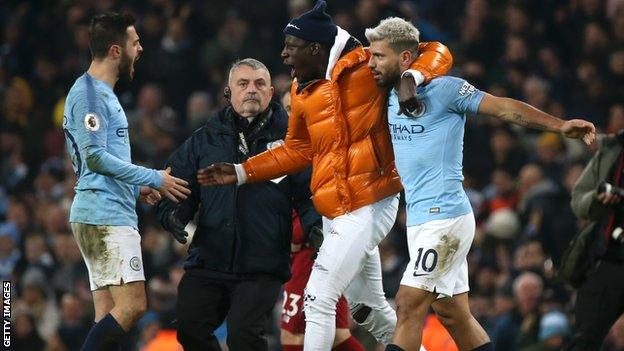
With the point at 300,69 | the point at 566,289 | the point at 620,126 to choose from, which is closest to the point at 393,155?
the point at 300,69

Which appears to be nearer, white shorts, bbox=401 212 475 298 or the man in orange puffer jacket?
white shorts, bbox=401 212 475 298

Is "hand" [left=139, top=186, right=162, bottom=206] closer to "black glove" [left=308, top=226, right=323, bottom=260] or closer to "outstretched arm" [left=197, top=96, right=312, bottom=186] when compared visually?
"outstretched arm" [left=197, top=96, right=312, bottom=186]

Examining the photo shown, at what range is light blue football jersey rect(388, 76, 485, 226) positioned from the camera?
23.9 feet

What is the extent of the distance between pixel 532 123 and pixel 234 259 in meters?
1.95

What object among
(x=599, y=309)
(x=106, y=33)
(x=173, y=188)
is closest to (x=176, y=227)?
(x=173, y=188)

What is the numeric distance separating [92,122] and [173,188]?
0.58 meters

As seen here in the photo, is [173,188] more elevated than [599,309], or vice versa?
[173,188]

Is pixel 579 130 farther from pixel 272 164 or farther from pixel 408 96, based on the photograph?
pixel 272 164

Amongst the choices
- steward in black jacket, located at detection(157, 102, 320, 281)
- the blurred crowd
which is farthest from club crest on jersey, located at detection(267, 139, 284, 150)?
the blurred crowd

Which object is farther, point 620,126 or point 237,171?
point 620,126

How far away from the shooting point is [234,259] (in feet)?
25.9

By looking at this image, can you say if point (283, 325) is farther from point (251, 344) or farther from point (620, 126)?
point (620, 126)

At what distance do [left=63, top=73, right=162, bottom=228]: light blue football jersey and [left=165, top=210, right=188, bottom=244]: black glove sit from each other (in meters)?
0.22

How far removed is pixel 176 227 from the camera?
797cm
